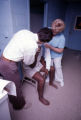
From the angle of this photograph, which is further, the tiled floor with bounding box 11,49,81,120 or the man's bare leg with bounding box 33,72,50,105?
the man's bare leg with bounding box 33,72,50,105

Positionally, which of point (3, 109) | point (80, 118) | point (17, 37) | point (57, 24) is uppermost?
point (57, 24)

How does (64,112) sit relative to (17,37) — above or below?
below

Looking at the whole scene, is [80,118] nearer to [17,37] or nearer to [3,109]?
[3,109]

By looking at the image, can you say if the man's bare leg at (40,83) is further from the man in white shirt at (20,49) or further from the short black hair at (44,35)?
the short black hair at (44,35)

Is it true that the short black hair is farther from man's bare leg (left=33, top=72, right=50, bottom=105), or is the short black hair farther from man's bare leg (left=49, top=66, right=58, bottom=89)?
man's bare leg (left=49, top=66, right=58, bottom=89)

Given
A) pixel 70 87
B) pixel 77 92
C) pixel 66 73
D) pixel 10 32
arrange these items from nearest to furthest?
1. pixel 10 32
2. pixel 77 92
3. pixel 70 87
4. pixel 66 73

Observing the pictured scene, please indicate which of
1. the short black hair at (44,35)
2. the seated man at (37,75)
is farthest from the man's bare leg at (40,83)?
the short black hair at (44,35)

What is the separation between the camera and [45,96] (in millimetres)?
1793

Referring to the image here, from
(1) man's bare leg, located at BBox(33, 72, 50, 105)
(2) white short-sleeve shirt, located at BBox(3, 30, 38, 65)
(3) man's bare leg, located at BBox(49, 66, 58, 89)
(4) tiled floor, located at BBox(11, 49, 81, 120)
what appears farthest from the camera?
(3) man's bare leg, located at BBox(49, 66, 58, 89)

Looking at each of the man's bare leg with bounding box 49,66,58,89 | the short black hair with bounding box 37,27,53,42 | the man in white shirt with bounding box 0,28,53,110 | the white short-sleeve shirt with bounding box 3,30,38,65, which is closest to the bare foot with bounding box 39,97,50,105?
the man's bare leg with bounding box 49,66,58,89

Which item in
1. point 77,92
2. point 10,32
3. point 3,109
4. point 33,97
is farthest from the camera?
point 77,92

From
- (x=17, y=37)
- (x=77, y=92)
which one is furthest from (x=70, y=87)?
(x=17, y=37)

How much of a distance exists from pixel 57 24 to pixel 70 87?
1237 mm

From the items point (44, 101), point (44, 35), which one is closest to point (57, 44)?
point (44, 35)
